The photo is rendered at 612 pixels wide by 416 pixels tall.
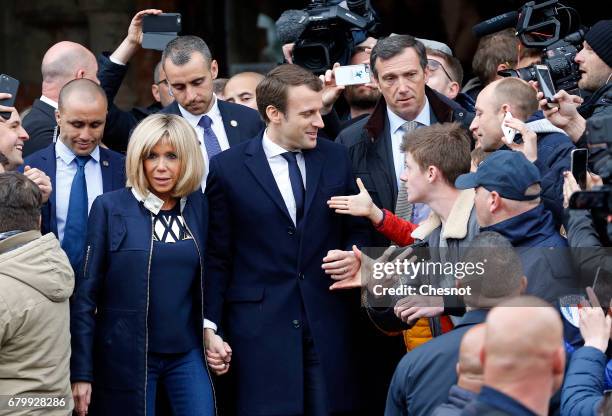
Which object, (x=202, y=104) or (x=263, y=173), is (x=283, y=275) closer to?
(x=263, y=173)

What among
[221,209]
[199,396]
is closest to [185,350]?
[199,396]

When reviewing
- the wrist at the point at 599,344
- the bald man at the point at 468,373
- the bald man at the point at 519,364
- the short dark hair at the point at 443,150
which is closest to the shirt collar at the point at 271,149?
the short dark hair at the point at 443,150

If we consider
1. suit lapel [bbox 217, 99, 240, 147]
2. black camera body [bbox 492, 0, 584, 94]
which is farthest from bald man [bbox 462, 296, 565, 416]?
suit lapel [bbox 217, 99, 240, 147]

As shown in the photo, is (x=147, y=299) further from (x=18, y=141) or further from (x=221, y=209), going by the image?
(x=18, y=141)

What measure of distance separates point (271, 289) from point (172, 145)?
731 millimetres

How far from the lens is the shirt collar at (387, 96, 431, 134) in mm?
5988

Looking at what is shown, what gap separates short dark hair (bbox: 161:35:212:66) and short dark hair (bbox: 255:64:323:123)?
21.6 inches

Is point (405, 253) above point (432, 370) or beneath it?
above

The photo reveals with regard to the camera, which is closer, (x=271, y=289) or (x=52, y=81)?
(x=271, y=289)

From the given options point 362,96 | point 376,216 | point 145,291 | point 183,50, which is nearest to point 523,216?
point 376,216

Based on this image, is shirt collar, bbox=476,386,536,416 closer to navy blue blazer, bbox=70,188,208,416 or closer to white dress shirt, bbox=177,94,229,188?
navy blue blazer, bbox=70,188,208,416

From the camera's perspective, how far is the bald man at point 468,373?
11.9ft

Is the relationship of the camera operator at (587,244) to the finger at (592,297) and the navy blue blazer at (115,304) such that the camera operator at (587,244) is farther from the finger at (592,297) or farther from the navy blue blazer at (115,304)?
the navy blue blazer at (115,304)

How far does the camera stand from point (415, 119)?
6023mm
